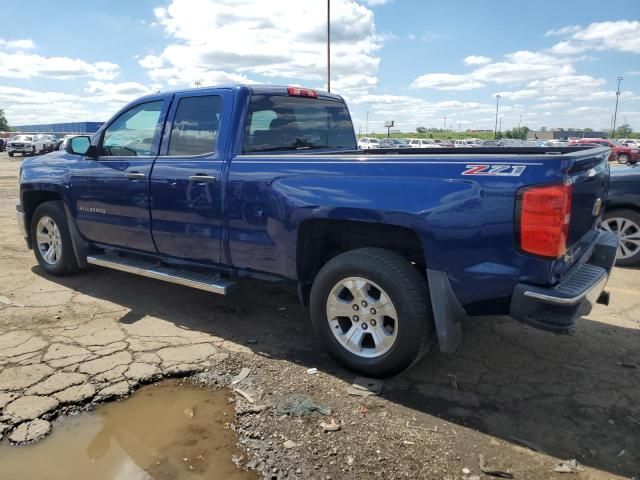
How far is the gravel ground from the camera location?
272 centimetres

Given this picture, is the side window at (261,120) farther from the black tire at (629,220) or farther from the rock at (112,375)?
the black tire at (629,220)

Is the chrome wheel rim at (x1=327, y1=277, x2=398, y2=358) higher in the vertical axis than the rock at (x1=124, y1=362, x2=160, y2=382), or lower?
higher

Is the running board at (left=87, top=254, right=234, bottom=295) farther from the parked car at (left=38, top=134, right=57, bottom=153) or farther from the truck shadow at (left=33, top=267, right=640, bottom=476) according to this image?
the parked car at (left=38, top=134, right=57, bottom=153)

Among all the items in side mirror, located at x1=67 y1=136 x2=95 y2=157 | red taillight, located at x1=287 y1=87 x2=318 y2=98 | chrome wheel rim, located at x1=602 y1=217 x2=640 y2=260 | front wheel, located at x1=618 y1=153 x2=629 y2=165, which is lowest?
front wheel, located at x1=618 y1=153 x2=629 y2=165

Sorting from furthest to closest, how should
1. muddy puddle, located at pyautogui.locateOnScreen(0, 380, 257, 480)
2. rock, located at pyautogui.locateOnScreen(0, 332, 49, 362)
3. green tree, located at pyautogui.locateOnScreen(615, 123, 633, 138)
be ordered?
green tree, located at pyautogui.locateOnScreen(615, 123, 633, 138), rock, located at pyautogui.locateOnScreen(0, 332, 49, 362), muddy puddle, located at pyautogui.locateOnScreen(0, 380, 257, 480)

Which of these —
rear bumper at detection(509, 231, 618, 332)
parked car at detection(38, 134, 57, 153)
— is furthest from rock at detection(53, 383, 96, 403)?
parked car at detection(38, 134, 57, 153)

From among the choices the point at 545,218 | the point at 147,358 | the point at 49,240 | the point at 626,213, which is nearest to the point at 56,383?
the point at 147,358

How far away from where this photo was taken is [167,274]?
4480mm

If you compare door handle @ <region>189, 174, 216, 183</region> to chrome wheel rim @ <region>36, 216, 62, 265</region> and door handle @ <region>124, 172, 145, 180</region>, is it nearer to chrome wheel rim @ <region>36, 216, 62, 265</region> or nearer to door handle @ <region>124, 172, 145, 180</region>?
Result: door handle @ <region>124, 172, 145, 180</region>

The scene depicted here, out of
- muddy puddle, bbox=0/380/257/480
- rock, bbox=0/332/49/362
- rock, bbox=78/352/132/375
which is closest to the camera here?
muddy puddle, bbox=0/380/257/480

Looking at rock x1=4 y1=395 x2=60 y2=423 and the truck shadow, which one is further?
rock x1=4 y1=395 x2=60 y2=423

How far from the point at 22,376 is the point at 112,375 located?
1.97ft

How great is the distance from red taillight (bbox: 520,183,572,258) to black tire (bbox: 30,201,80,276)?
4.69 metres

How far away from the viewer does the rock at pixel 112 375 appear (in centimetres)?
352
